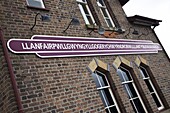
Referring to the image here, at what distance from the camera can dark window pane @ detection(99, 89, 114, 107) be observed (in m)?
7.20

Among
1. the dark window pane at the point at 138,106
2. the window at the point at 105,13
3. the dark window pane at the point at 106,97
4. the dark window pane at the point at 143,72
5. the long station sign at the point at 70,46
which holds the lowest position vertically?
the dark window pane at the point at 138,106

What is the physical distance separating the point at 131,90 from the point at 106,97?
1663mm

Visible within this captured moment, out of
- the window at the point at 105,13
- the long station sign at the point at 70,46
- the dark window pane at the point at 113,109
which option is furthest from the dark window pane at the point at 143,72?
the dark window pane at the point at 113,109

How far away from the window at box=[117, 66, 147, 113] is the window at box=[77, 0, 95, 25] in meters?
2.24

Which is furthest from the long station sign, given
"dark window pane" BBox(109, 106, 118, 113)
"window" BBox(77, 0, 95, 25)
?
"dark window pane" BBox(109, 106, 118, 113)

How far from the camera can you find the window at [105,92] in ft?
23.6

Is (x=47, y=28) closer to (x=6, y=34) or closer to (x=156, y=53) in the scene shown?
(x=6, y=34)

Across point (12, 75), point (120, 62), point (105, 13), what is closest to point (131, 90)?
point (120, 62)

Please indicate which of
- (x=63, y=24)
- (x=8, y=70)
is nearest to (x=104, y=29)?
(x=63, y=24)

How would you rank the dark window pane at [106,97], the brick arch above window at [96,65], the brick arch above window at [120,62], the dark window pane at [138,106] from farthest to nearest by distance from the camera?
1. the dark window pane at [138,106]
2. the brick arch above window at [120,62]
3. the dark window pane at [106,97]
4. the brick arch above window at [96,65]

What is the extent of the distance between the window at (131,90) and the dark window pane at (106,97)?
1102mm

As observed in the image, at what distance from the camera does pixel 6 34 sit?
18.2 ft

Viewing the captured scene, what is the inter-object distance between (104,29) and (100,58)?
155cm

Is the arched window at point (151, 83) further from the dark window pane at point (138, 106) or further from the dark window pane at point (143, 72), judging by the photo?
the dark window pane at point (138, 106)
